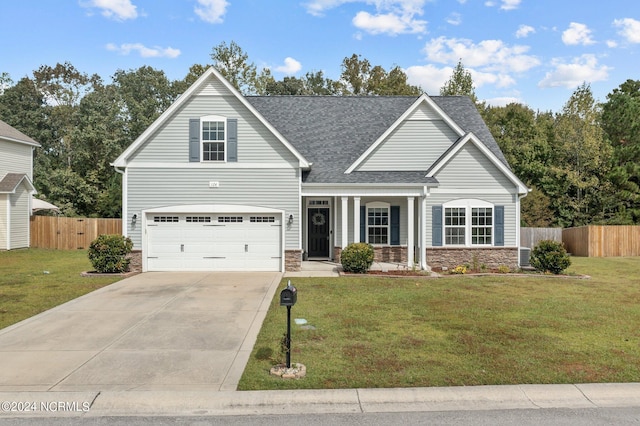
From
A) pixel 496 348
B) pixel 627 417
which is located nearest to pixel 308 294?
pixel 496 348

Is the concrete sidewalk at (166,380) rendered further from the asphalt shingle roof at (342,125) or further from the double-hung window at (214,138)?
the asphalt shingle roof at (342,125)

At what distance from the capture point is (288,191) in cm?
1709

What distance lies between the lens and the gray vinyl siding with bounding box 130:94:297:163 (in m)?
16.8

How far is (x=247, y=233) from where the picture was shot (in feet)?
56.1

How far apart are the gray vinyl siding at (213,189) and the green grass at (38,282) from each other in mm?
2873

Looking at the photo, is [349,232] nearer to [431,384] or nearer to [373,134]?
[373,134]

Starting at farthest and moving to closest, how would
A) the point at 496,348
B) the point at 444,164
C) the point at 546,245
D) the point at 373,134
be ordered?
the point at 373,134
the point at 444,164
the point at 546,245
the point at 496,348

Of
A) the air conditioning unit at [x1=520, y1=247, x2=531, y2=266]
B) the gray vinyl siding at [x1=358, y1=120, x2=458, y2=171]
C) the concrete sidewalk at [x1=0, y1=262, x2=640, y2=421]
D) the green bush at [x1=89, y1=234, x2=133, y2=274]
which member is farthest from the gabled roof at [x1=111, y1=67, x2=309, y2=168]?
the air conditioning unit at [x1=520, y1=247, x2=531, y2=266]

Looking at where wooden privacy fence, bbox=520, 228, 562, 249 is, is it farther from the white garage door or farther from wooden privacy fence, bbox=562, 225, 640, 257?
the white garage door

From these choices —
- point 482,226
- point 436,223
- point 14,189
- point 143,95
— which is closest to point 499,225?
point 482,226

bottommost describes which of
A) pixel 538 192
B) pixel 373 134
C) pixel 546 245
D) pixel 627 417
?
pixel 627 417

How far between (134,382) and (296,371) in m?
2.19

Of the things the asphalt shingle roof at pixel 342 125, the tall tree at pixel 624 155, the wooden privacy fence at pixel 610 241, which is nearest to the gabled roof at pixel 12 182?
the asphalt shingle roof at pixel 342 125

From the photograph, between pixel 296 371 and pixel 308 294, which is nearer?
pixel 296 371
